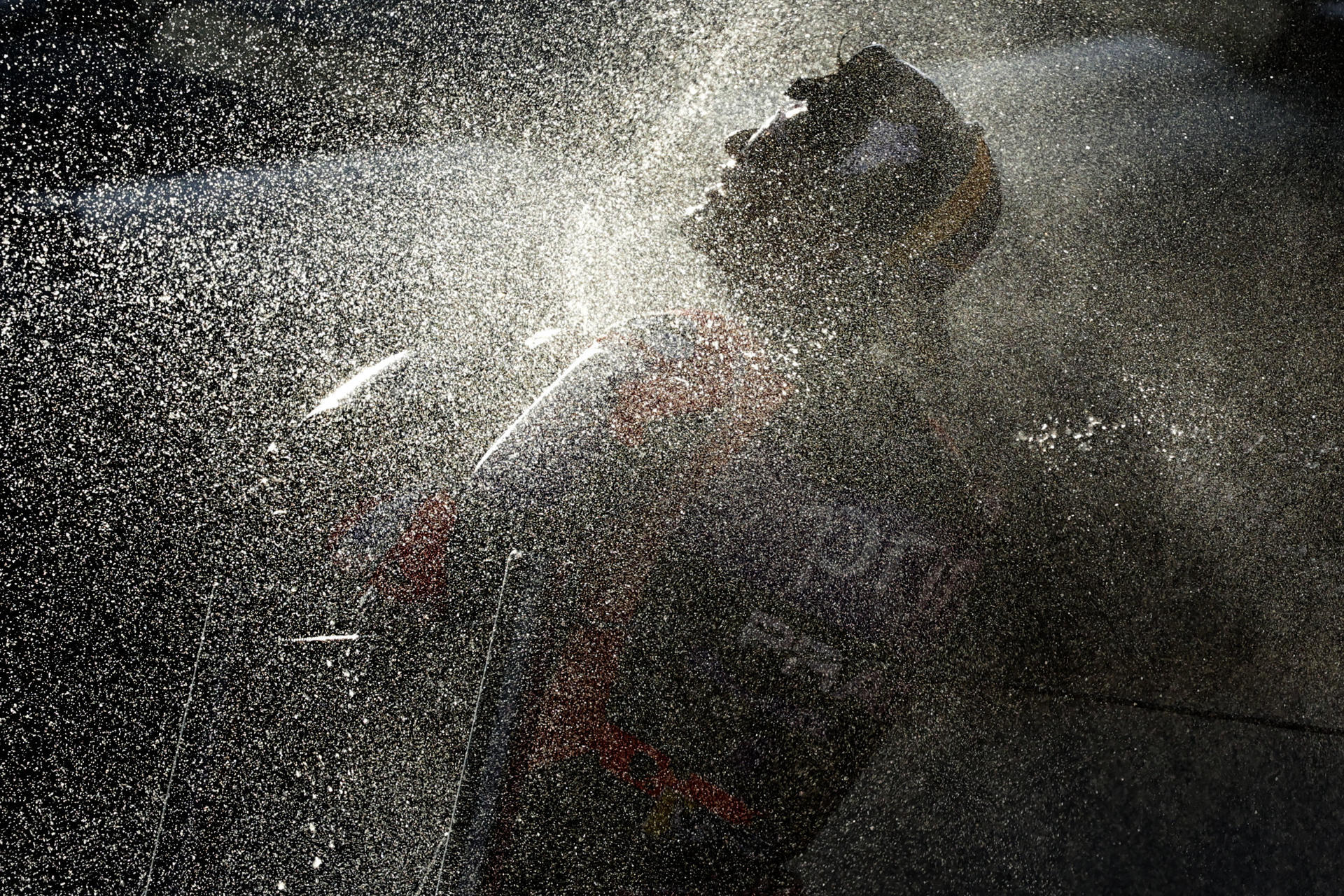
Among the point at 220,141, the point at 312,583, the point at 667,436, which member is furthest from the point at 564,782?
the point at 220,141

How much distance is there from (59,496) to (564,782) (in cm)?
87

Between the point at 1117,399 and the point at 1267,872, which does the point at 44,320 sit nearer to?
the point at 1117,399

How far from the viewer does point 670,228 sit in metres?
1.23

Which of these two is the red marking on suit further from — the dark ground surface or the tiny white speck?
the tiny white speck

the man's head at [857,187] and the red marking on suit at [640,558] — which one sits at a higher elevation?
the man's head at [857,187]

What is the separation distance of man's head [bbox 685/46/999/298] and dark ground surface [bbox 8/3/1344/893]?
0.15 metres

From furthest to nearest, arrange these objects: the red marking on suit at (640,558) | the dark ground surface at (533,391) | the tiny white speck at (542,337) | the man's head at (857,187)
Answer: the tiny white speck at (542,337)
the dark ground surface at (533,391)
the man's head at (857,187)
the red marking on suit at (640,558)

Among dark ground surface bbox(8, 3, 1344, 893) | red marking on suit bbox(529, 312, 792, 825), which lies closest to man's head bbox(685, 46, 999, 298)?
dark ground surface bbox(8, 3, 1344, 893)

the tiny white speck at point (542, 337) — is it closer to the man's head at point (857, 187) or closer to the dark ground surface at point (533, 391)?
the dark ground surface at point (533, 391)

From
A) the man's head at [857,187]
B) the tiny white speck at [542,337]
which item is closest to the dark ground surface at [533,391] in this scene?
the tiny white speck at [542,337]

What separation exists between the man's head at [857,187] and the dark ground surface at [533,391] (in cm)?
15

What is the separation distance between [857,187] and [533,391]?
563mm

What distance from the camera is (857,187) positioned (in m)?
0.96

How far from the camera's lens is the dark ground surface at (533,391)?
37.5 inches
